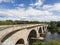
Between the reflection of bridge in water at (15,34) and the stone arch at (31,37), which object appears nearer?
the reflection of bridge in water at (15,34)

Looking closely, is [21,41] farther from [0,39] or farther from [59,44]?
[0,39]

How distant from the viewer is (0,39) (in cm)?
1283

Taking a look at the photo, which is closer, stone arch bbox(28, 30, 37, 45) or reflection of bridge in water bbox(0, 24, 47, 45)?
reflection of bridge in water bbox(0, 24, 47, 45)

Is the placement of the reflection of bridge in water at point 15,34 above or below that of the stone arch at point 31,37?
above

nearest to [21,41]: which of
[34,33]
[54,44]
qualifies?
[54,44]

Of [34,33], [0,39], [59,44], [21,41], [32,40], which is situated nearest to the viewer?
[0,39]

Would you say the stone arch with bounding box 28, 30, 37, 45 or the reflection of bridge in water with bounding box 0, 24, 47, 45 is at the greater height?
the reflection of bridge in water with bounding box 0, 24, 47, 45

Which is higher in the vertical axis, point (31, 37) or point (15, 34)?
point (15, 34)

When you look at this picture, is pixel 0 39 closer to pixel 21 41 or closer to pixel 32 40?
pixel 21 41

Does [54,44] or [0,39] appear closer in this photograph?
[0,39]

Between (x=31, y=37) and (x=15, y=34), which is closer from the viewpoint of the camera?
(x=15, y=34)

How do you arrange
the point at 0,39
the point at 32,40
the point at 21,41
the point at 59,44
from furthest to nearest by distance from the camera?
1. the point at 32,40
2. the point at 21,41
3. the point at 59,44
4. the point at 0,39

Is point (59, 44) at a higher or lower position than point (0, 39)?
lower

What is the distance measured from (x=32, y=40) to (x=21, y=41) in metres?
13.1
